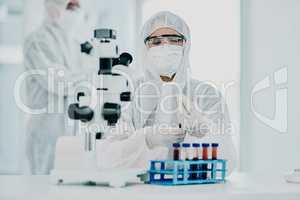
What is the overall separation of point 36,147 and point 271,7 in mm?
1691

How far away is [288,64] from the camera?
119 inches

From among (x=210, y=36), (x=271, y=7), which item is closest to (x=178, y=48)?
(x=271, y=7)

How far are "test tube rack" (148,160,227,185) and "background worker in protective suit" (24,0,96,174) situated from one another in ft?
5.87

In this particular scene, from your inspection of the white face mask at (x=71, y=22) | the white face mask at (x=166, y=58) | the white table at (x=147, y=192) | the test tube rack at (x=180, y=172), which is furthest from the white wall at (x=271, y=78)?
the white table at (x=147, y=192)

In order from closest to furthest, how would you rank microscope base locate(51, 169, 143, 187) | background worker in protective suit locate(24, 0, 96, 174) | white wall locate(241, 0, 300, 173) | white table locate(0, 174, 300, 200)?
white table locate(0, 174, 300, 200)
microscope base locate(51, 169, 143, 187)
white wall locate(241, 0, 300, 173)
background worker in protective suit locate(24, 0, 96, 174)

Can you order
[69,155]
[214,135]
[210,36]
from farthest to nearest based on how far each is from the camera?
[210,36] → [69,155] → [214,135]

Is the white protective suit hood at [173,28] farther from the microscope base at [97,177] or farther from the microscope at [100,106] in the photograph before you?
the microscope base at [97,177]

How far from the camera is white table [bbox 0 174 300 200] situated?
98 centimetres

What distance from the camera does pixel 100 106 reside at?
3.91 ft

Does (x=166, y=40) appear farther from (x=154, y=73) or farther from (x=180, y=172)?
(x=180, y=172)

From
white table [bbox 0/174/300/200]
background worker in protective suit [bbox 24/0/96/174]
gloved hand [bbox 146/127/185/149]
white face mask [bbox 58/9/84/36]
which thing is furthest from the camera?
white face mask [bbox 58/9/84/36]

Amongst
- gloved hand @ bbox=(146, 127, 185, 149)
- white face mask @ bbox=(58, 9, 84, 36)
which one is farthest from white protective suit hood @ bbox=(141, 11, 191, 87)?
white face mask @ bbox=(58, 9, 84, 36)

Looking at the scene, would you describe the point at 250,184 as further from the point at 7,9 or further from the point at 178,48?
the point at 7,9

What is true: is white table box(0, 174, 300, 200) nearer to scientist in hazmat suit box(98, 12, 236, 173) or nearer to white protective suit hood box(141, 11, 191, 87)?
scientist in hazmat suit box(98, 12, 236, 173)
